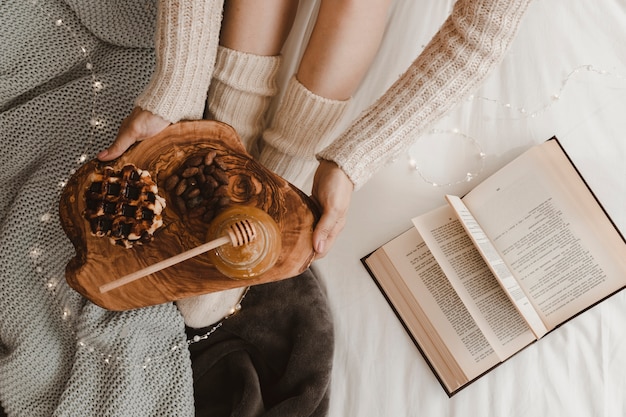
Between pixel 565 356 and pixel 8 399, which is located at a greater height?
pixel 8 399

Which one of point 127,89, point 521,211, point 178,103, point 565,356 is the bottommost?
point 565,356

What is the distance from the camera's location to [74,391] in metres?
0.81

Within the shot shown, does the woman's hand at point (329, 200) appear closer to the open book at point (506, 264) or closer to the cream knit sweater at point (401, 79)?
the cream knit sweater at point (401, 79)

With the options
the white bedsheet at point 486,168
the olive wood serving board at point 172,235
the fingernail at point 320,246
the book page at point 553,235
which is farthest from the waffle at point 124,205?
the book page at point 553,235

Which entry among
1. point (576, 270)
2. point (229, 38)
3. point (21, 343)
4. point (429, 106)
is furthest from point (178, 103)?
point (576, 270)

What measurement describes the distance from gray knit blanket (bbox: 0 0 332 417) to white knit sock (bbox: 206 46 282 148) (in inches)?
5.9

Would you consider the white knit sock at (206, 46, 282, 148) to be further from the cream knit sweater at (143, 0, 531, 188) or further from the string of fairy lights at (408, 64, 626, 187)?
the string of fairy lights at (408, 64, 626, 187)

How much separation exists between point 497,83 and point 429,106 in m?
0.28

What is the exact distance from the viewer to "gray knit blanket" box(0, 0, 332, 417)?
0.82 metres

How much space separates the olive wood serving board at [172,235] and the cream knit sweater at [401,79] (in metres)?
0.07

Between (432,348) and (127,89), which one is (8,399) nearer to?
(127,89)

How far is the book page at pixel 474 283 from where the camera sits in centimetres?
83

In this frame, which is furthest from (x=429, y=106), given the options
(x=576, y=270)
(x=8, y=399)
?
(x=8, y=399)

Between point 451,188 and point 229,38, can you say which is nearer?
point 229,38
